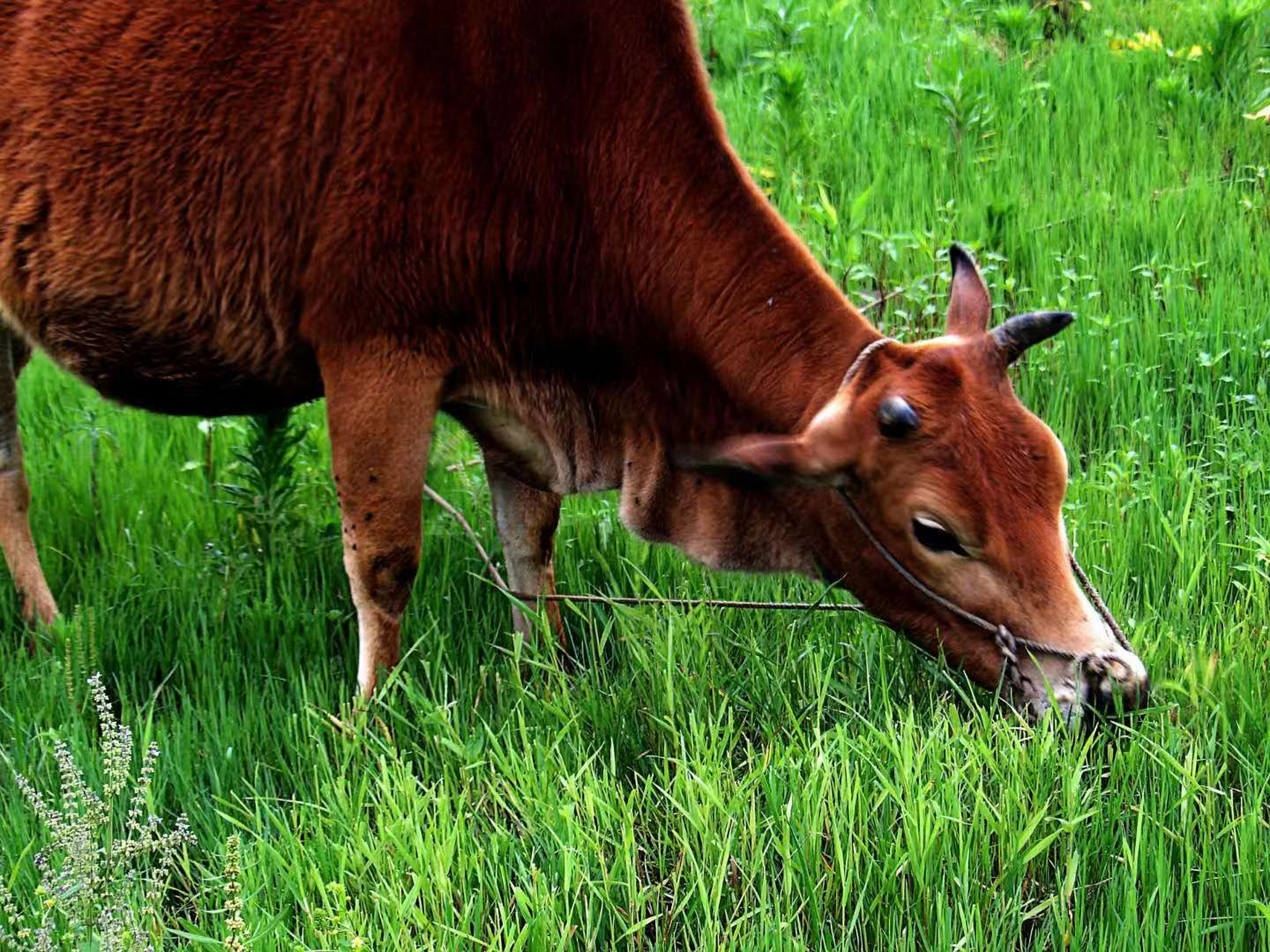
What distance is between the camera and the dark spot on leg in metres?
3.78

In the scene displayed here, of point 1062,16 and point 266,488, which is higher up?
point 1062,16

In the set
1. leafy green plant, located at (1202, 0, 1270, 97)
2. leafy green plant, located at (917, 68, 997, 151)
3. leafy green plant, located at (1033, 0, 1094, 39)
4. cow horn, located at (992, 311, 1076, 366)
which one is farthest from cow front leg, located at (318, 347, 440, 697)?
leafy green plant, located at (1033, 0, 1094, 39)

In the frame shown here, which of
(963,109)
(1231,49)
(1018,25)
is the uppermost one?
(1018,25)

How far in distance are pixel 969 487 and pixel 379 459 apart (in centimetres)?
140

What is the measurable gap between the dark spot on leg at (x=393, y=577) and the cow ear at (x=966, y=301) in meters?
1.43

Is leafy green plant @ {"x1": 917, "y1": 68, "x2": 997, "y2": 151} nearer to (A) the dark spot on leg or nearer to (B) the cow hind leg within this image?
(A) the dark spot on leg

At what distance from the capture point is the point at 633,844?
9.58 feet

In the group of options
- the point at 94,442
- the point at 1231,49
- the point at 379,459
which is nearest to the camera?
the point at 379,459

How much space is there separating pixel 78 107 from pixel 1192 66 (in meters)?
5.02

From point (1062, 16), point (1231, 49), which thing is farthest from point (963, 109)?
point (1062, 16)

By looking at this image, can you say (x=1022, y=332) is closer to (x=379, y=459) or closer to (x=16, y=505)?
(x=379, y=459)

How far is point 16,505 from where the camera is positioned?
467 centimetres

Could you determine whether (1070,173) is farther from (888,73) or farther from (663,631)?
(663,631)

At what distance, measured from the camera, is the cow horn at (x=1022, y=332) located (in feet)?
10.6
